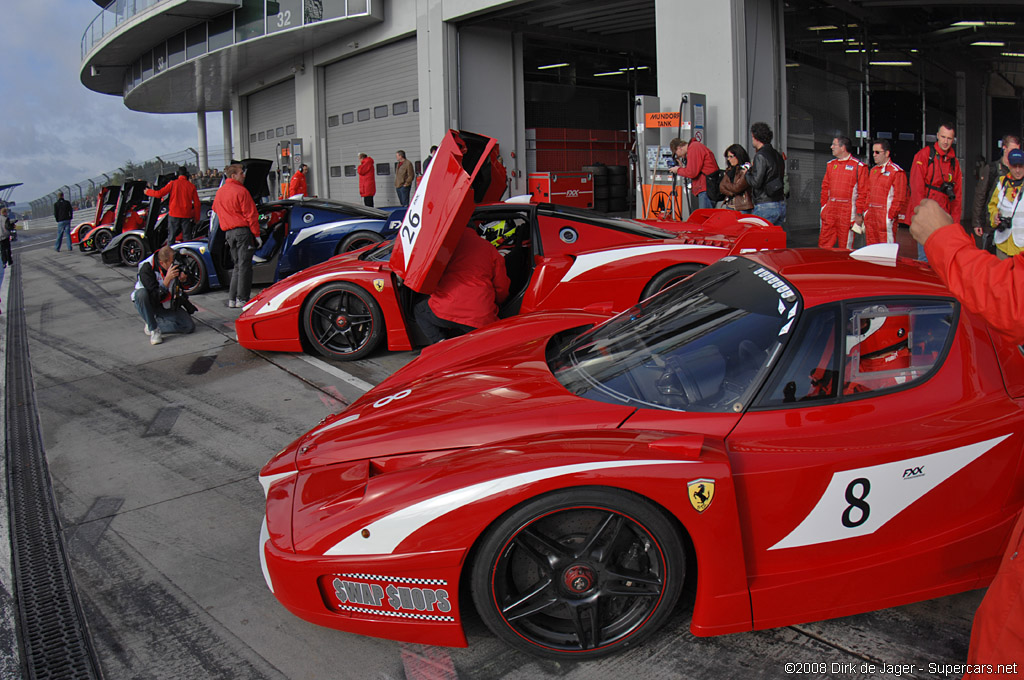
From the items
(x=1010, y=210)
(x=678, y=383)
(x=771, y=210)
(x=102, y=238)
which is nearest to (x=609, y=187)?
(x=771, y=210)

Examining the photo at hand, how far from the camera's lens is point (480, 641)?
266 centimetres

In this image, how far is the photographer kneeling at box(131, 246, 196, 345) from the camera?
764cm

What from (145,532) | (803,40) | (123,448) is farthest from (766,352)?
(803,40)

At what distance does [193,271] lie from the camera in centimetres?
1012

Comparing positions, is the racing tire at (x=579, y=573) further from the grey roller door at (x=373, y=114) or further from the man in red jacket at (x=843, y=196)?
the grey roller door at (x=373, y=114)

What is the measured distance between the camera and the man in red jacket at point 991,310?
6.18 ft

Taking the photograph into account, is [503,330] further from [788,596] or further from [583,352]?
[788,596]

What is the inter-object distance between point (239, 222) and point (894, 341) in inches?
292

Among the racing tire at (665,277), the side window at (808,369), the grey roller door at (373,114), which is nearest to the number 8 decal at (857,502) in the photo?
the side window at (808,369)

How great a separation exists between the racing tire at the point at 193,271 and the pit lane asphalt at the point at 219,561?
3135 mm

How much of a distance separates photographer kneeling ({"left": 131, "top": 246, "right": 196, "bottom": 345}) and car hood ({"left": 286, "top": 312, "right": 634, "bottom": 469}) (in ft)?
16.2

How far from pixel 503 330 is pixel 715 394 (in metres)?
1.64

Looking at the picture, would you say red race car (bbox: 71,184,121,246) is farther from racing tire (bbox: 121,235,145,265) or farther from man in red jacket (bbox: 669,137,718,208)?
man in red jacket (bbox: 669,137,718,208)

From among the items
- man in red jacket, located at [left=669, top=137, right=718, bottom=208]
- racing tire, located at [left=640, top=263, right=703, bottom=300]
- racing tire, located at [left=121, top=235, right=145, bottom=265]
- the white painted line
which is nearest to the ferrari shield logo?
the white painted line
